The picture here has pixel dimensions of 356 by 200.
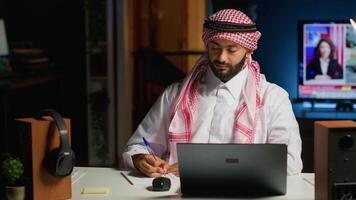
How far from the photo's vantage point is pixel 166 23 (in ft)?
24.5

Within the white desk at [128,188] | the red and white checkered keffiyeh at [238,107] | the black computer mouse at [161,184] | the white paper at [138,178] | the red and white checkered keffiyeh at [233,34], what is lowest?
the white desk at [128,188]

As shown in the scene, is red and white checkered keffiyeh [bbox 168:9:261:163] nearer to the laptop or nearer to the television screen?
the laptop

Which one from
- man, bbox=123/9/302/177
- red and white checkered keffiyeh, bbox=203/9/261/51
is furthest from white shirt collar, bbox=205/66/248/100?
red and white checkered keffiyeh, bbox=203/9/261/51

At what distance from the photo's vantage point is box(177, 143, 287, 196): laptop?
2164 millimetres

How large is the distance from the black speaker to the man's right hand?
0.72 metres

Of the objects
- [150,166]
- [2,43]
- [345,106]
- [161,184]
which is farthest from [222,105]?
[345,106]

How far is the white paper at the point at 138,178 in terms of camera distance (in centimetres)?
248

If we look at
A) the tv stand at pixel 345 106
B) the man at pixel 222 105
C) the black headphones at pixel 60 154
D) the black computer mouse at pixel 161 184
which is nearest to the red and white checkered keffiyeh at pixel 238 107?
the man at pixel 222 105

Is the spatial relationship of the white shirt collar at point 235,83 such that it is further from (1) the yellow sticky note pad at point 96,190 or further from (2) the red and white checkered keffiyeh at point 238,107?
(1) the yellow sticky note pad at point 96,190

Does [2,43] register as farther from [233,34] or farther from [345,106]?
[345,106]

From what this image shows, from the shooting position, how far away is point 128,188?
240cm

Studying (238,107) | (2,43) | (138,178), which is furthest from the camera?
(2,43)

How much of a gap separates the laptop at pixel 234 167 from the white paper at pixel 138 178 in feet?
0.87

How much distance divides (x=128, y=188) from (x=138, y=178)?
0.15 m
